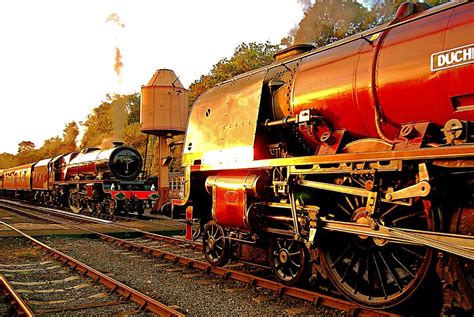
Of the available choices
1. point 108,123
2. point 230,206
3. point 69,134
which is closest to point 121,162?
point 108,123

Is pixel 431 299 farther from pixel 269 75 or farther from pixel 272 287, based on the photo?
pixel 269 75

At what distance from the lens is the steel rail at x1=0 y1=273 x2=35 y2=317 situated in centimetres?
551

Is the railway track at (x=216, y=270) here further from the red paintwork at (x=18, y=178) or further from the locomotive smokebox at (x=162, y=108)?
the red paintwork at (x=18, y=178)

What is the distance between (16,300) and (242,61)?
32991mm

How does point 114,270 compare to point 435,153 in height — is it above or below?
below

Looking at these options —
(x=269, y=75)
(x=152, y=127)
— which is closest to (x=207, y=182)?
(x=269, y=75)

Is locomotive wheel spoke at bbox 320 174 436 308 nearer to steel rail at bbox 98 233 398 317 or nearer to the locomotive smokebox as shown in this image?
steel rail at bbox 98 233 398 317

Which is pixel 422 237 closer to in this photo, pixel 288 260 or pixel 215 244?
pixel 288 260

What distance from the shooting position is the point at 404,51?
462cm

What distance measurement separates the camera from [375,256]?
540cm

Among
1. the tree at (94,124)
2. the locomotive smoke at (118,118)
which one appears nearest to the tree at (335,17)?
the locomotive smoke at (118,118)

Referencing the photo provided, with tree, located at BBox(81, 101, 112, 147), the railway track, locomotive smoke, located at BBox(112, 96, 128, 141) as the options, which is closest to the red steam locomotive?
locomotive smoke, located at BBox(112, 96, 128, 141)

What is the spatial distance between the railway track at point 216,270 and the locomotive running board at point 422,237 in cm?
92

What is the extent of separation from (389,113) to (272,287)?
3102 millimetres
